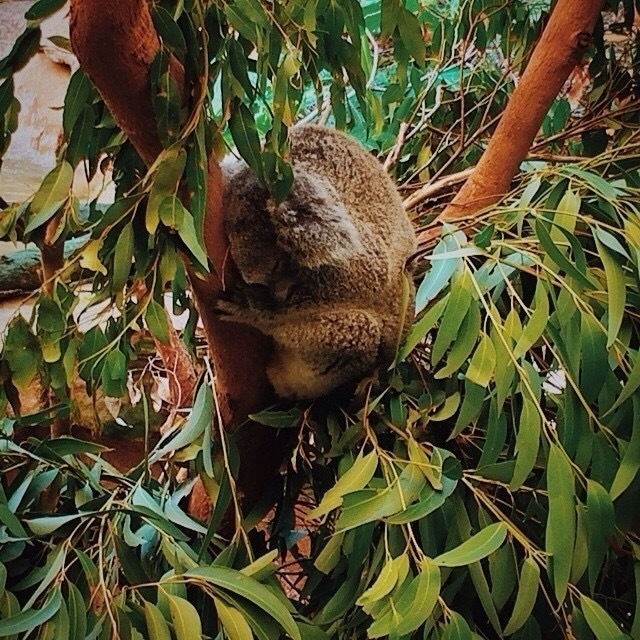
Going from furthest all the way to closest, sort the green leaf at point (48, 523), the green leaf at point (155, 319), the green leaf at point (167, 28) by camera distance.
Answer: the green leaf at point (48, 523) < the green leaf at point (155, 319) < the green leaf at point (167, 28)

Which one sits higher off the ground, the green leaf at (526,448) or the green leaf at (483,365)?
the green leaf at (483,365)

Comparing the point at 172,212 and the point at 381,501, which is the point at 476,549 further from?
the point at 172,212

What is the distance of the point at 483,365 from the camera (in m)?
1.21

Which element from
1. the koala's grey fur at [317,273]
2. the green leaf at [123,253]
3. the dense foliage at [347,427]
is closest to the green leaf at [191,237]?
the dense foliage at [347,427]

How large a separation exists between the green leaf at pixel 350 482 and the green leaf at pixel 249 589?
13cm

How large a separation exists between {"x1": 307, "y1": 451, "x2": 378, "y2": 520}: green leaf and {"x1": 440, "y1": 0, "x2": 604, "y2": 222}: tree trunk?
0.60 metres

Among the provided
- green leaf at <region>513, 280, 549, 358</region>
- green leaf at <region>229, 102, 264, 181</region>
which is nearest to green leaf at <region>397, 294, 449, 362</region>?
green leaf at <region>513, 280, 549, 358</region>

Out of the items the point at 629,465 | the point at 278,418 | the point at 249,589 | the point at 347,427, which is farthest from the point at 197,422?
the point at 629,465

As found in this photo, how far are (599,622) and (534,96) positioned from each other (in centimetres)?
105

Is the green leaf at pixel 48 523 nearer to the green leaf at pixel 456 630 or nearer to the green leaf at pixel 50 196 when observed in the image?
the green leaf at pixel 50 196

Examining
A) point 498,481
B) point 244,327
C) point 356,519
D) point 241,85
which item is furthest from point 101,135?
point 498,481

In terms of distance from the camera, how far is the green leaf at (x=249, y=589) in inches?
45.9

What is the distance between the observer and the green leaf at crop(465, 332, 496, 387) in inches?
47.3

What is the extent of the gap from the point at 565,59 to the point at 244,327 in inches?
35.0
